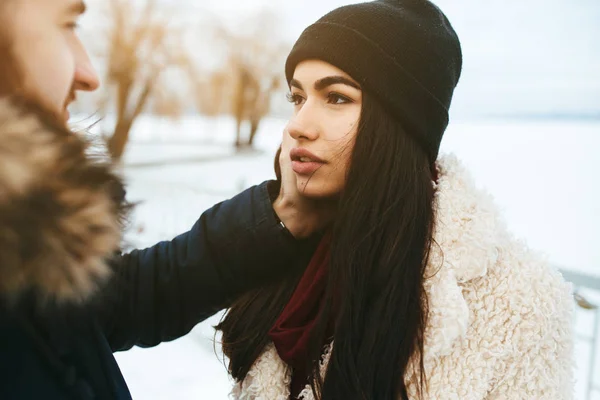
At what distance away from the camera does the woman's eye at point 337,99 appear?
35.8 inches

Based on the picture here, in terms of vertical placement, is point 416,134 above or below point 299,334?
above

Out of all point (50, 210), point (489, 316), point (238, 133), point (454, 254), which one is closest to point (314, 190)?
point (454, 254)

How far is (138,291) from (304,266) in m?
0.41

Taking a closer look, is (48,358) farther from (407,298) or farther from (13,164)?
(407,298)

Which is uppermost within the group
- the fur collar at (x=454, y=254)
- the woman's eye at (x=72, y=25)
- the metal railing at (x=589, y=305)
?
the woman's eye at (x=72, y=25)

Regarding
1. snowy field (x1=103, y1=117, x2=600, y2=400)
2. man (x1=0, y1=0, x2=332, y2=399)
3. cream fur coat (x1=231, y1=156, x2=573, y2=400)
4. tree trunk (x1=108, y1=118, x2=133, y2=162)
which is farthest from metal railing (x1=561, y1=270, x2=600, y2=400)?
tree trunk (x1=108, y1=118, x2=133, y2=162)

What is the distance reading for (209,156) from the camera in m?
10.5

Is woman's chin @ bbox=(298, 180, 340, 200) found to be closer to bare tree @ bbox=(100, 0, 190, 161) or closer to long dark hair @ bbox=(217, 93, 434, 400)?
long dark hair @ bbox=(217, 93, 434, 400)

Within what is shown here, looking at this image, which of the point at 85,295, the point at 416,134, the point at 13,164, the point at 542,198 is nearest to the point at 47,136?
the point at 13,164

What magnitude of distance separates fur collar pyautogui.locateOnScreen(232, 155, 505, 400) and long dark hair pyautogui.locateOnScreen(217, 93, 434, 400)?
2 cm

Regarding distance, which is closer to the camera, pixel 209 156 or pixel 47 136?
pixel 47 136

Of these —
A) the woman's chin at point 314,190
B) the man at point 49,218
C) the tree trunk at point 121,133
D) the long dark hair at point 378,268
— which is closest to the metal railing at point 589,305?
the long dark hair at point 378,268

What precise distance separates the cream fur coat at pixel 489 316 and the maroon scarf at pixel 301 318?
0.24m

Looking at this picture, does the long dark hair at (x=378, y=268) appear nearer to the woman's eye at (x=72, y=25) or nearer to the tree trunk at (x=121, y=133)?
the woman's eye at (x=72, y=25)
